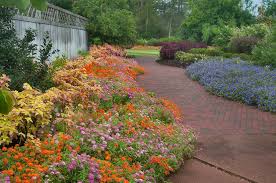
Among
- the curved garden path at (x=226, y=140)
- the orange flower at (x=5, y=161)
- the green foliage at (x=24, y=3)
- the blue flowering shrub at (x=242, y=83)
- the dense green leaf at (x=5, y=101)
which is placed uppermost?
the green foliage at (x=24, y=3)

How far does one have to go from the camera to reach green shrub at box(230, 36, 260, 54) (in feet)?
76.9

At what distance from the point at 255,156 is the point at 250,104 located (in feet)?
15.0

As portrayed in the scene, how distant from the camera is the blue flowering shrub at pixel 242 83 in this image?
10.5 m

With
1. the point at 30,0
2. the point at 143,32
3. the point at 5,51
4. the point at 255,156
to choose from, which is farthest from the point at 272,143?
the point at 143,32

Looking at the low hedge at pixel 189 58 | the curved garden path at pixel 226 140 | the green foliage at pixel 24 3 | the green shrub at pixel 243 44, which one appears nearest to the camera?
the green foliage at pixel 24 3

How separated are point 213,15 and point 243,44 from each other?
1335 centimetres

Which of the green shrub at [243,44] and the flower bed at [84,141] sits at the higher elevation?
the green shrub at [243,44]

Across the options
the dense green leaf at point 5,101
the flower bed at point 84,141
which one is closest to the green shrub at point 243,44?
the flower bed at point 84,141

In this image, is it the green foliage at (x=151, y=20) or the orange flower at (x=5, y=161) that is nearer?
the orange flower at (x=5, y=161)

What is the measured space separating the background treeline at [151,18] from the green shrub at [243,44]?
20.6 feet

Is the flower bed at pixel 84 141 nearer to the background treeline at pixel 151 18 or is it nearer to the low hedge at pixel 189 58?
the low hedge at pixel 189 58

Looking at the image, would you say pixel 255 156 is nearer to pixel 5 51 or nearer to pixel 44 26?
pixel 5 51

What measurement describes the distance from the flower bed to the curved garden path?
326 mm

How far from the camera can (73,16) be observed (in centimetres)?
1903
